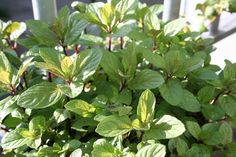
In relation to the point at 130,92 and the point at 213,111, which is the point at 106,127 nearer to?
the point at 130,92

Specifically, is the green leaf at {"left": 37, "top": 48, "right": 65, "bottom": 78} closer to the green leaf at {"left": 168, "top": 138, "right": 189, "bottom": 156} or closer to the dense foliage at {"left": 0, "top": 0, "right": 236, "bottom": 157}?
the dense foliage at {"left": 0, "top": 0, "right": 236, "bottom": 157}

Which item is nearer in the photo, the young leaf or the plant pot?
the young leaf

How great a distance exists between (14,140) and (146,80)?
9.8 inches

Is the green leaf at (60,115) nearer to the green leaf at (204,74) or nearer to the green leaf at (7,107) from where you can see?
the green leaf at (7,107)

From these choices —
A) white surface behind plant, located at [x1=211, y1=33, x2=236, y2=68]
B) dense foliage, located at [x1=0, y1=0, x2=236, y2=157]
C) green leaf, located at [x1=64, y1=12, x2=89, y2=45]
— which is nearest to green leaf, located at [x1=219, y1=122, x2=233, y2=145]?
dense foliage, located at [x1=0, y1=0, x2=236, y2=157]

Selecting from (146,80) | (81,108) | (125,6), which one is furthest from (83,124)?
(125,6)

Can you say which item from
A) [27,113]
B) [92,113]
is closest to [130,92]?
[92,113]

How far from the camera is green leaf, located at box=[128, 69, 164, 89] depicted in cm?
67

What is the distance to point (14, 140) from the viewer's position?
0.66 metres

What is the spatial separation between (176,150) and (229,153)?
129 mm

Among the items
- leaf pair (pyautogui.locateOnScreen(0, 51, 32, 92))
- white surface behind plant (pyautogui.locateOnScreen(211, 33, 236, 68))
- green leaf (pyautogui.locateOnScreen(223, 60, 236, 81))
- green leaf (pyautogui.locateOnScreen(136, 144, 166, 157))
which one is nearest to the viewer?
Result: green leaf (pyautogui.locateOnScreen(136, 144, 166, 157))

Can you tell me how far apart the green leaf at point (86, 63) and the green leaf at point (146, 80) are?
91 mm

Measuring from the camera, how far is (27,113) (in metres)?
0.71

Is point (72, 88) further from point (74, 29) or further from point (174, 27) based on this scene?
point (174, 27)
